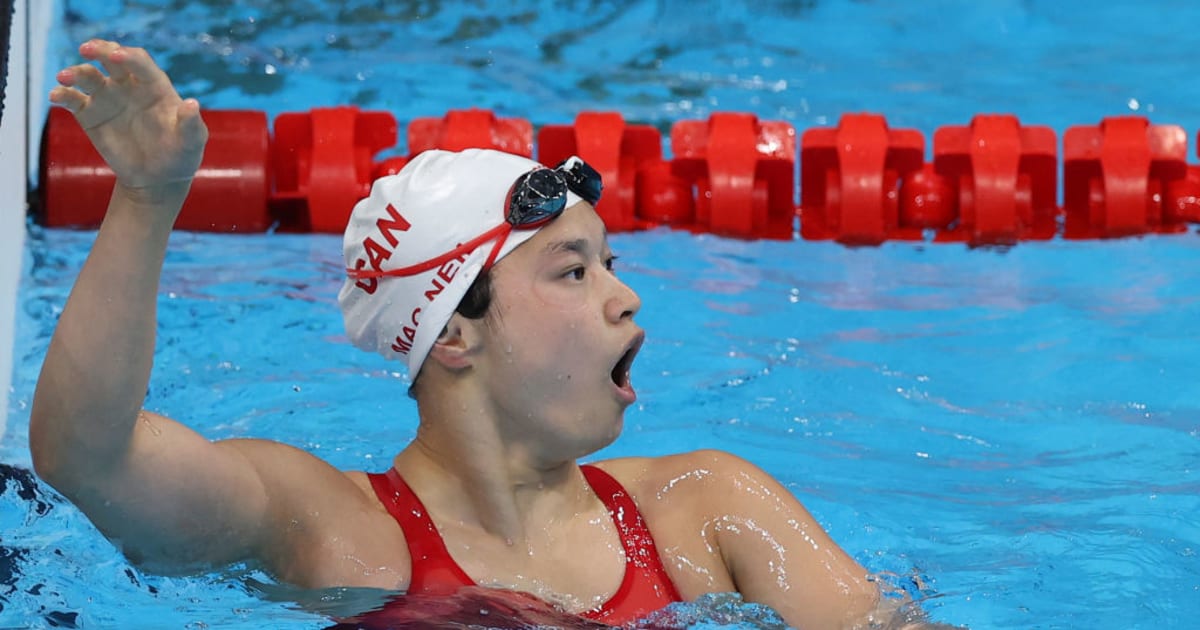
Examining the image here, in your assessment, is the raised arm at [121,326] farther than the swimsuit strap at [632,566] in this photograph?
No

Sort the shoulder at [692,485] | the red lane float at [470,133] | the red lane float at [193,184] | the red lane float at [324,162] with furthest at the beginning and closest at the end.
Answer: the red lane float at [470,133]
the red lane float at [324,162]
the red lane float at [193,184]
the shoulder at [692,485]

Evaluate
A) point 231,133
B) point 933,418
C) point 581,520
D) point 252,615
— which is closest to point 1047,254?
point 933,418

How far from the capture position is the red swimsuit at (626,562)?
8.46 ft

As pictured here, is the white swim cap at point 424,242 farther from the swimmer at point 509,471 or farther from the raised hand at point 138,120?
the raised hand at point 138,120

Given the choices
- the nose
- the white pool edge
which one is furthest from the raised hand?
the white pool edge

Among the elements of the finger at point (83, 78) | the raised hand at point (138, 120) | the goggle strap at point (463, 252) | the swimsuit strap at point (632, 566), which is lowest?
the swimsuit strap at point (632, 566)

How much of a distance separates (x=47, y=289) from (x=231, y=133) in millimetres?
1045

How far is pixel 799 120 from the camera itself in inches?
280

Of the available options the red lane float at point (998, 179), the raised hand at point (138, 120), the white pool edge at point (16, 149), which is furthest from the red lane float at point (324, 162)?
the raised hand at point (138, 120)

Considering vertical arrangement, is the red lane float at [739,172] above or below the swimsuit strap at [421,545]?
above

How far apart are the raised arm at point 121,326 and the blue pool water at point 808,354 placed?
1.37 feet

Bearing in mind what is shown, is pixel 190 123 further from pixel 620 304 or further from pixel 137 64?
pixel 620 304

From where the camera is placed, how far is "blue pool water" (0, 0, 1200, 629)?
3.27 meters

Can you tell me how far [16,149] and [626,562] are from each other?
9.55 feet
